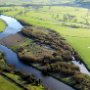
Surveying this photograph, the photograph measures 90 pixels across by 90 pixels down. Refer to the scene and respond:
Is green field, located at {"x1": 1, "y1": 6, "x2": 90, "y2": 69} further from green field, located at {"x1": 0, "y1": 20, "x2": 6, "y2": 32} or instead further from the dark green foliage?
green field, located at {"x1": 0, "y1": 20, "x2": 6, "y2": 32}

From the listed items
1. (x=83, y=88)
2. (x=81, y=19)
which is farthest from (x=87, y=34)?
(x=83, y=88)

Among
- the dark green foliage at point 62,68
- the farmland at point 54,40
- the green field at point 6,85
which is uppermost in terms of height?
the farmland at point 54,40

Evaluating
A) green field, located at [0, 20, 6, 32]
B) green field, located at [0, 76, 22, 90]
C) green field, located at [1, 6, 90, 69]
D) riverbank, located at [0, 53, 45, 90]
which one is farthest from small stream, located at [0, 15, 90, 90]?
green field, located at [0, 20, 6, 32]

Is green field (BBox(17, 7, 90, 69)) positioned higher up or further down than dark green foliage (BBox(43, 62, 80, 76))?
higher up

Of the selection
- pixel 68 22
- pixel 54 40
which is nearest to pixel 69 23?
→ pixel 68 22

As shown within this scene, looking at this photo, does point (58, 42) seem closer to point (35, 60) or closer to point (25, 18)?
point (35, 60)

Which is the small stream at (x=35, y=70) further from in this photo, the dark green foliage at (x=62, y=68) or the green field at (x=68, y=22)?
the green field at (x=68, y=22)

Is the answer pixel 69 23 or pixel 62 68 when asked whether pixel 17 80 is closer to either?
pixel 62 68

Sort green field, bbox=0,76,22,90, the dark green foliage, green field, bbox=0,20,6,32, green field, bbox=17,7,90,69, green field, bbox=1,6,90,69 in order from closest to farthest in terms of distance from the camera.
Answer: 1. green field, bbox=0,76,22,90
2. the dark green foliage
3. green field, bbox=17,7,90,69
4. green field, bbox=1,6,90,69
5. green field, bbox=0,20,6,32

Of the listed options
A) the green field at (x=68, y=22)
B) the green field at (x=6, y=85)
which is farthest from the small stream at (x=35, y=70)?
the green field at (x=6, y=85)

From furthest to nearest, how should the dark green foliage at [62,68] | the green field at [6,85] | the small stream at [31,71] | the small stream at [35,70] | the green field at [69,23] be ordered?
the green field at [69,23]
the dark green foliage at [62,68]
the small stream at [35,70]
the small stream at [31,71]
the green field at [6,85]

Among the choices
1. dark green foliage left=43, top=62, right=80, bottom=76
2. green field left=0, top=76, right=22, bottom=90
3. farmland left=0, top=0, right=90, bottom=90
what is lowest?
green field left=0, top=76, right=22, bottom=90
